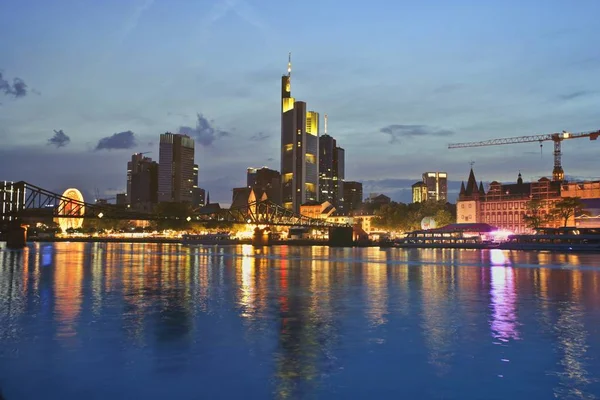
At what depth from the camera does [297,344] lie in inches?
842

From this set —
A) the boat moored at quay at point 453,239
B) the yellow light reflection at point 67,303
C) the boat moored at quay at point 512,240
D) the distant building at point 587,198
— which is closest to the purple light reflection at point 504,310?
the yellow light reflection at point 67,303

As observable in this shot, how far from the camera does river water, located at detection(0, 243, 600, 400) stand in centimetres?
1586

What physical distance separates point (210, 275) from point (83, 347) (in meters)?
35.3

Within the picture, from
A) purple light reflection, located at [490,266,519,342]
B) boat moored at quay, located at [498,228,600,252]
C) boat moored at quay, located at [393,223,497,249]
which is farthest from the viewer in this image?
boat moored at quay, located at [393,223,497,249]

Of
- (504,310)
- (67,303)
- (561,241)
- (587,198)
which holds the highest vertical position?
(587,198)

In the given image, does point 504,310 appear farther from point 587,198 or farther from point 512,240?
point 587,198

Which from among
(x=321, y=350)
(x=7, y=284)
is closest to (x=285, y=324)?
(x=321, y=350)

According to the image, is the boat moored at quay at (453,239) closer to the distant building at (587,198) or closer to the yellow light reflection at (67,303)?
the distant building at (587,198)

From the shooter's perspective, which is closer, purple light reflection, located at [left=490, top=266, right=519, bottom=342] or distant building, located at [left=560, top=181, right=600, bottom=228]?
purple light reflection, located at [left=490, top=266, right=519, bottom=342]

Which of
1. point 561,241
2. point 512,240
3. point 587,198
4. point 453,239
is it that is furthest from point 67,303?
point 587,198

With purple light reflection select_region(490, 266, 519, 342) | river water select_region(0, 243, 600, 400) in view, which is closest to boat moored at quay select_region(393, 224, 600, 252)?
purple light reflection select_region(490, 266, 519, 342)

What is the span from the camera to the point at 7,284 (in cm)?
4503

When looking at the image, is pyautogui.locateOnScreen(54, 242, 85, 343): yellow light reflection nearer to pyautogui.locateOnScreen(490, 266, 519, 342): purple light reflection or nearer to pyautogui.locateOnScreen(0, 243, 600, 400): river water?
pyautogui.locateOnScreen(0, 243, 600, 400): river water

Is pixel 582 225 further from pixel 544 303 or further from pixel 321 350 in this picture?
pixel 321 350
